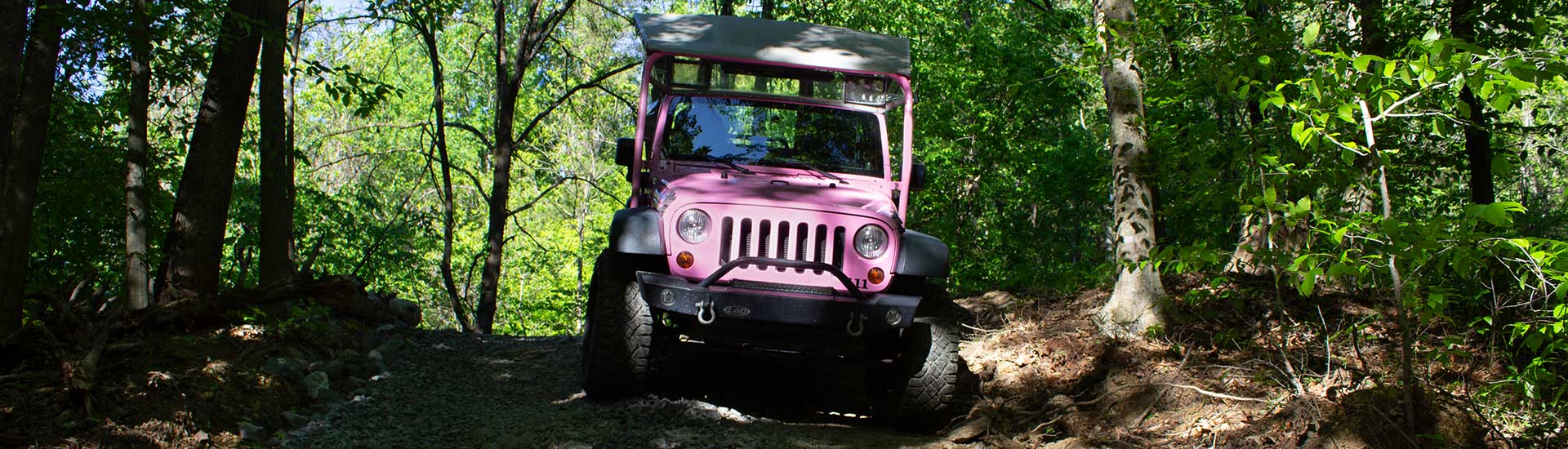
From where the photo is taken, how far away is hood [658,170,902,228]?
242 inches

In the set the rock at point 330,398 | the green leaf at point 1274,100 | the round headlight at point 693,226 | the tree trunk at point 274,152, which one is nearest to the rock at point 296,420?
the rock at point 330,398

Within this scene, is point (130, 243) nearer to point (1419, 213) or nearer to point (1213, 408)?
point (1213, 408)

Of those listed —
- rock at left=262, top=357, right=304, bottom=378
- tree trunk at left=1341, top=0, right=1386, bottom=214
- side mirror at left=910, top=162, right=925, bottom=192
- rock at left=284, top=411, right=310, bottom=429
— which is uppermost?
tree trunk at left=1341, top=0, right=1386, bottom=214

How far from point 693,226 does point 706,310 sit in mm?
567

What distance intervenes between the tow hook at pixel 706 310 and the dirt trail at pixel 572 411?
0.64 metres

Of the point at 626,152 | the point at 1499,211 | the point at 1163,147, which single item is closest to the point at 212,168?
the point at 626,152

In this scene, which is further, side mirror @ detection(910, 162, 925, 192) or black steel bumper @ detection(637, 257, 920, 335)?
side mirror @ detection(910, 162, 925, 192)

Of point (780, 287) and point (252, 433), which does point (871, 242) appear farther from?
point (252, 433)

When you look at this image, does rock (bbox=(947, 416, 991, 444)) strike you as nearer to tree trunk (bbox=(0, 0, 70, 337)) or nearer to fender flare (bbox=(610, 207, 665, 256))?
fender flare (bbox=(610, 207, 665, 256))

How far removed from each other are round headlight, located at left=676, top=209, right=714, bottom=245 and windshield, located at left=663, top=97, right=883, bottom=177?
1.10m

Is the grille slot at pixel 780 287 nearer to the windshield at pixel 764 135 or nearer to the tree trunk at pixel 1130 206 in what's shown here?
the windshield at pixel 764 135

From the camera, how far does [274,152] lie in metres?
9.38

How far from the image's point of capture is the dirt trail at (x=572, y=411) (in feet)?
18.4

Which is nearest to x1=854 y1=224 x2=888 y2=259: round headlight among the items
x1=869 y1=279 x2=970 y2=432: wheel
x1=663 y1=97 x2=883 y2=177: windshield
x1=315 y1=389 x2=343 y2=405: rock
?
x1=869 y1=279 x2=970 y2=432: wheel
